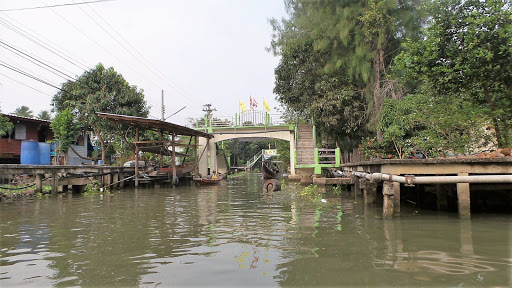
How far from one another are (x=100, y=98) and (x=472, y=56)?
20322 mm

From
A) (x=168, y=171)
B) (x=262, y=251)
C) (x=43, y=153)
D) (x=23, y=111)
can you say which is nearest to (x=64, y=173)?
(x=43, y=153)

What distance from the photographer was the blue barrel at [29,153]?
46.3 ft

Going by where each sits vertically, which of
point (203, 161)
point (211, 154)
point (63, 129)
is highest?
point (63, 129)

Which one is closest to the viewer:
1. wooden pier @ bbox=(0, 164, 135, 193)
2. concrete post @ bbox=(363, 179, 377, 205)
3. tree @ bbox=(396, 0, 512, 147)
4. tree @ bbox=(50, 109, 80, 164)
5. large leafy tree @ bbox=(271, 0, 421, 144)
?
tree @ bbox=(396, 0, 512, 147)

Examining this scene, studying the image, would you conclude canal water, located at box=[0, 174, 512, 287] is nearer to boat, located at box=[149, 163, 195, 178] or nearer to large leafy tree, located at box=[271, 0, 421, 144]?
large leafy tree, located at box=[271, 0, 421, 144]

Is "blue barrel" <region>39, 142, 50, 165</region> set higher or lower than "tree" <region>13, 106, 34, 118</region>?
lower

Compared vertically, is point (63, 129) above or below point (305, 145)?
above

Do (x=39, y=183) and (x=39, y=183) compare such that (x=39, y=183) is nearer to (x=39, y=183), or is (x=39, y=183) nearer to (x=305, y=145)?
(x=39, y=183)

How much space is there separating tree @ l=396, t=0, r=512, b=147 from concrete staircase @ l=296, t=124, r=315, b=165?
12068mm

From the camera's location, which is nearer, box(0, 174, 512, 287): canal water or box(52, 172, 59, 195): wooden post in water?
box(0, 174, 512, 287): canal water

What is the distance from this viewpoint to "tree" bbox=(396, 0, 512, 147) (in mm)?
6906

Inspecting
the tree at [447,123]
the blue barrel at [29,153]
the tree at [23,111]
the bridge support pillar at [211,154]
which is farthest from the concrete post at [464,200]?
the tree at [23,111]

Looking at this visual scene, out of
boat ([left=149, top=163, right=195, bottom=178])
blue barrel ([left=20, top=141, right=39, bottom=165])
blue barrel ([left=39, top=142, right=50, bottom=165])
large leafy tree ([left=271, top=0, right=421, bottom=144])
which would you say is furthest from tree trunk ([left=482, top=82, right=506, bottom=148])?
blue barrel ([left=39, top=142, right=50, bottom=165])

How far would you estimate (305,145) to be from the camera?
21.7 metres
